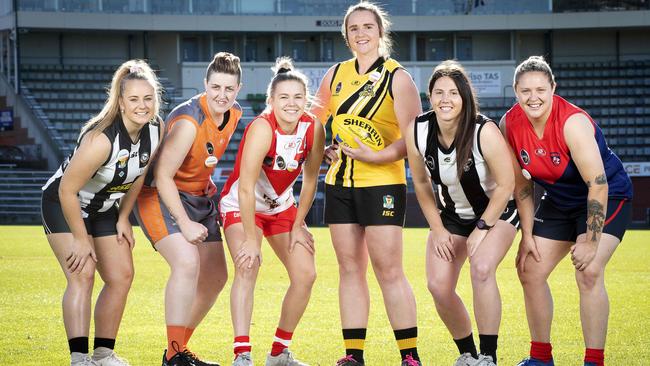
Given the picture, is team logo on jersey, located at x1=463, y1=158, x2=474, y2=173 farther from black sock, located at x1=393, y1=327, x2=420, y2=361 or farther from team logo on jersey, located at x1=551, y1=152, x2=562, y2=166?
black sock, located at x1=393, y1=327, x2=420, y2=361

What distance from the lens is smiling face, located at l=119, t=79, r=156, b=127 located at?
223 inches

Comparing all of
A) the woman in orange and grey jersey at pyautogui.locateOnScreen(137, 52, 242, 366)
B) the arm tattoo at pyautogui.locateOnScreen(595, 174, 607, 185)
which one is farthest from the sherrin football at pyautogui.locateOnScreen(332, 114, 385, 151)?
the arm tattoo at pyautogui.locateOnScreen(595, 174, 607, 185)

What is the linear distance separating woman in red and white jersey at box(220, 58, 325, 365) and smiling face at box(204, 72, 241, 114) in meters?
0.22

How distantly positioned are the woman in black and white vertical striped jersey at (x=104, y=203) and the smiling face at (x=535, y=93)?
2249mm

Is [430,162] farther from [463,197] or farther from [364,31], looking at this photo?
[364,31]

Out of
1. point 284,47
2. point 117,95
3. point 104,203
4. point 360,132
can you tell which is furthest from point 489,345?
point 284,47

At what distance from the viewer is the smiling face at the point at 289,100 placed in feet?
19.2

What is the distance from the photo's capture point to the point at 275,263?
568 inches

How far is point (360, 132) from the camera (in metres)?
6.05

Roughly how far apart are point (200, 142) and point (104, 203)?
0.72m

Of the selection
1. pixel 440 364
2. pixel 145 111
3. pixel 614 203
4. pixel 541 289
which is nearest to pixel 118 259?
pixel 145 111

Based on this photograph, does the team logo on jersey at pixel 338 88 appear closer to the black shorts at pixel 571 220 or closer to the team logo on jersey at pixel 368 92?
the team logo on jersey at pixel 368 92

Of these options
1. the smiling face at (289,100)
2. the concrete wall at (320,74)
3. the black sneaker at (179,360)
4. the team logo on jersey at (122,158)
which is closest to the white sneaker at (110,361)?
the black sneaker at (179,360)

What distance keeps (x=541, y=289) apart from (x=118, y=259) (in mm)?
2664
